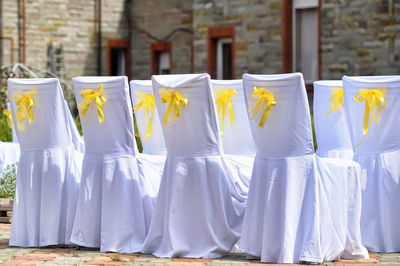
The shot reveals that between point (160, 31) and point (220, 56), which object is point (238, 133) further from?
point (160, 31)

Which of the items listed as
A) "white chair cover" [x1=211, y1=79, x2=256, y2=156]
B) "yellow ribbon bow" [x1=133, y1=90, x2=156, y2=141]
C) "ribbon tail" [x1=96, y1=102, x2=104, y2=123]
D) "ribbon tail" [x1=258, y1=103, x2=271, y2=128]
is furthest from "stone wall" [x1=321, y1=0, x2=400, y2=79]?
"ribbon tail" [x1=258, y1=103, x2=271, y2=128]

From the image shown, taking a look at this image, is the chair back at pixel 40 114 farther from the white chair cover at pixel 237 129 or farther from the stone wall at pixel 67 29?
the stone wall at pixel 67 29

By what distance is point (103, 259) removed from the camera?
6.94 m

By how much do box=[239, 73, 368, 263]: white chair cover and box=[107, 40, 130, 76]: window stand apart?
49.0 feet

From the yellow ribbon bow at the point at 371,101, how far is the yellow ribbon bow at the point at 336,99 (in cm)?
90

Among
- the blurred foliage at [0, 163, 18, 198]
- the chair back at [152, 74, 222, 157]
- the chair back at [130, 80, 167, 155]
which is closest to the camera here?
the chair back at [152, 74, 222, 157]

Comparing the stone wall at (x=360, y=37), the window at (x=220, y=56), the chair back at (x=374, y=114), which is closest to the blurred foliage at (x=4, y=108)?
the window at (x=220, y=56)

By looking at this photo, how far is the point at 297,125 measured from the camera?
22.4 feet

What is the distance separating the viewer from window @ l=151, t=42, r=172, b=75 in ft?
69.1

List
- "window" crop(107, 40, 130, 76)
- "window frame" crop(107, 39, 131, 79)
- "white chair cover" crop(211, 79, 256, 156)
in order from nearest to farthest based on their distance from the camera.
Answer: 1. "white chair cover" crop(211, 79, 256, 156)
2. "window frame" crop(107, 39, 131, 79)
3. "window" crop(107, 40, 130, 76)

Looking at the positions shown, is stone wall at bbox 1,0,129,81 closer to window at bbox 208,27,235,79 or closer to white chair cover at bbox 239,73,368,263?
window at bbox 208,27,235,79

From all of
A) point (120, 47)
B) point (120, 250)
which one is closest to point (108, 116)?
point (120, 250)

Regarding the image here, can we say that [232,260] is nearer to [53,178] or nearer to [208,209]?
[208,209]

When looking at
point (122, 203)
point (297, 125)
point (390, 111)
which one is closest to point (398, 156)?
point (390, 111)
